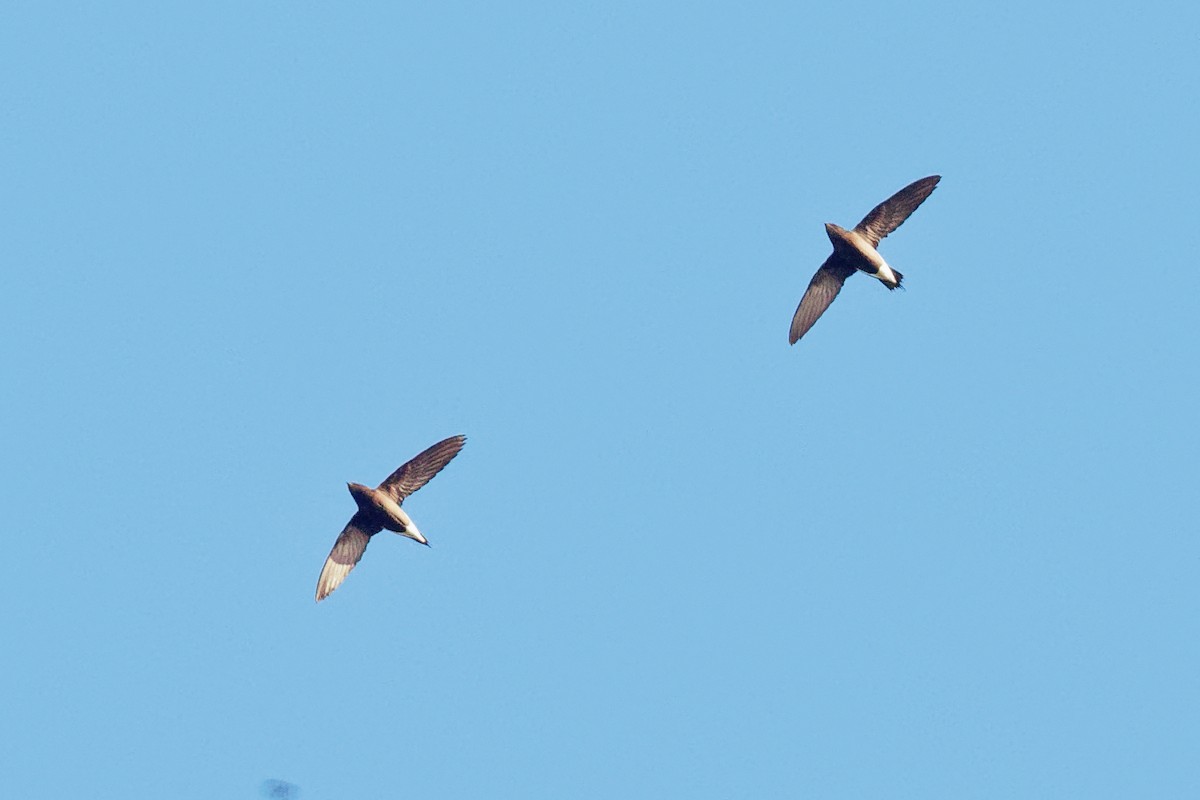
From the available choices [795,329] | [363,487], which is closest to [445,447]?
[363,487]

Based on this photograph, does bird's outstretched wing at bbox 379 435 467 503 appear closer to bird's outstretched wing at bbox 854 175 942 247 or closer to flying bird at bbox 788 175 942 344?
flying bird at bbox 788 175 942 344

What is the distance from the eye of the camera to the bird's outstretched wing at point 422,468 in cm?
2669

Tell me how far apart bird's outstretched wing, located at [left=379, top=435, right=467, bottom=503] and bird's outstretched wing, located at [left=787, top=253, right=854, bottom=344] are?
17.2 ft

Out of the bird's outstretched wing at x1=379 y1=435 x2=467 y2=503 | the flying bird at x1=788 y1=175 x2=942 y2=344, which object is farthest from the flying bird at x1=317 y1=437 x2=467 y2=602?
the flying bird at x1=788 y1=175 x2=942 y2=344

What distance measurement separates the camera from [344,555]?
2748cm

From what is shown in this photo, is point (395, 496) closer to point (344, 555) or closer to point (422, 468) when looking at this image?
point (422, 468)

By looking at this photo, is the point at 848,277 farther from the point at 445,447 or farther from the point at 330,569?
the point at 330,569

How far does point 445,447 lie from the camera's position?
26703mm

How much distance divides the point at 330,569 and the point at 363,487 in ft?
5.08

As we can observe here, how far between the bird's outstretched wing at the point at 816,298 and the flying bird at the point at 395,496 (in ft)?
17.3

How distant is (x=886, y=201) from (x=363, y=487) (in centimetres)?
845

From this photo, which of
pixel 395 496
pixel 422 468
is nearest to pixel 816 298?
pixel 422 468

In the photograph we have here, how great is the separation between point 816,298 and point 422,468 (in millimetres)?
6347

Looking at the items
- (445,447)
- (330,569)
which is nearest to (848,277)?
(445,447)
